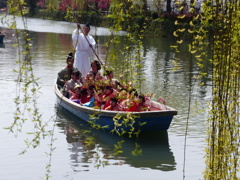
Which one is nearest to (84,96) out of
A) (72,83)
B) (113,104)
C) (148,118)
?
(72,83)

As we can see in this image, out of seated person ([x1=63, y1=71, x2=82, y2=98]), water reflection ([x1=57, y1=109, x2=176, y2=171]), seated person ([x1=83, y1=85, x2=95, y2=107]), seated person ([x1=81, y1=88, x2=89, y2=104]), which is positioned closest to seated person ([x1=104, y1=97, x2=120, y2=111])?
water reflection ([x1=57, y1=109, x2=176, y2=171])

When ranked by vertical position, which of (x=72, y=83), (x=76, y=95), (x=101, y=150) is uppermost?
(x=72, y=83)

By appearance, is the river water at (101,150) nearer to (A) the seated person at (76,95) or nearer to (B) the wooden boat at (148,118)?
(B) the wooden boat at (148,118)

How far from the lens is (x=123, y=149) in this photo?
10.5 meters

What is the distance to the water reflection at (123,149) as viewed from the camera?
31.7 feet

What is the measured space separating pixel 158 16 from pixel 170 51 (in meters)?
11.3

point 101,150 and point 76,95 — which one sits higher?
point 76,95

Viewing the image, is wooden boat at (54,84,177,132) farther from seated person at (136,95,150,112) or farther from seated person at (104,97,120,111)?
seated person at (136,95,150,112)

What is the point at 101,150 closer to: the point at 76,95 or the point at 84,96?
the point at 84,96

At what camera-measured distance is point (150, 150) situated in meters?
10.5

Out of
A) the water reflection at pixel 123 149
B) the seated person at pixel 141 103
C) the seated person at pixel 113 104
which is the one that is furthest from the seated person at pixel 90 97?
the seated person at pixel 141 103

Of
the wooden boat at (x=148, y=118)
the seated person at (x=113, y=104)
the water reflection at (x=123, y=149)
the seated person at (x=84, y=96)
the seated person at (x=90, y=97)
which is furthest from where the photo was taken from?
the seated person at (x=84, y=96)

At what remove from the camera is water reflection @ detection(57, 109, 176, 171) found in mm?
9656

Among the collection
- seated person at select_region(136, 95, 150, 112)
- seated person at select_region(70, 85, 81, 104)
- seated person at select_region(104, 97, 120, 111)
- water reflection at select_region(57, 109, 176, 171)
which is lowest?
water reflection at select_region(57, 109, 176, 171)
